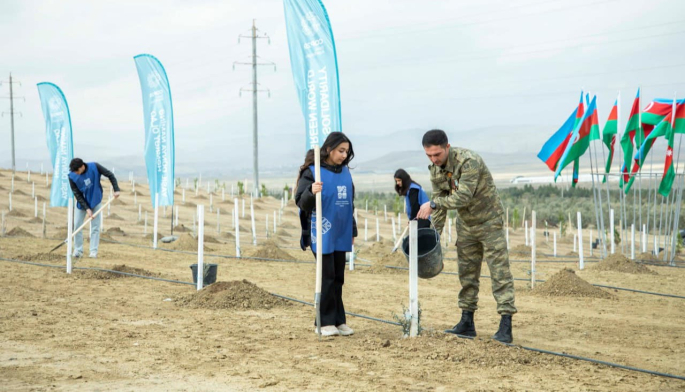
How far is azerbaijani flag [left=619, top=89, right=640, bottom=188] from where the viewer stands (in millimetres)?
15539

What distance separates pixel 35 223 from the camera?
79.2 ft

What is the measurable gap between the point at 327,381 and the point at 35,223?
21574 millimetres

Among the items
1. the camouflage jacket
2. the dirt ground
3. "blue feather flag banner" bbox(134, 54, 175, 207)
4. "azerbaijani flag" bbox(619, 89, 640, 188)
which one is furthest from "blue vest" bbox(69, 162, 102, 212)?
"azerbaijani flag" bbox(619, 89, 640, 188)

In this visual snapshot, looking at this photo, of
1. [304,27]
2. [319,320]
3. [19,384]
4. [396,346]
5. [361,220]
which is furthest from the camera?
[361,220]

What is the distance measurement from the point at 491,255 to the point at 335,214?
4.53 feet

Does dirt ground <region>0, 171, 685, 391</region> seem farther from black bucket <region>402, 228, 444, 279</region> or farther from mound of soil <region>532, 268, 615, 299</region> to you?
black bucket <region>402, 228, 444, 279</region>

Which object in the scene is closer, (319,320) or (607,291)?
(319,320)

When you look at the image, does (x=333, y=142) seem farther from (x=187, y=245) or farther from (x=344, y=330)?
(x=187, y=245)

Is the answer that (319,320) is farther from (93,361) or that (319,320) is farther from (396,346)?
(93,361)

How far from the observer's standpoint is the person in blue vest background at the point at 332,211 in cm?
638

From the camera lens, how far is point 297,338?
21.5 feet

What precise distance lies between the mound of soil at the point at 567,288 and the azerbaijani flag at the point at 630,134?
5.90m

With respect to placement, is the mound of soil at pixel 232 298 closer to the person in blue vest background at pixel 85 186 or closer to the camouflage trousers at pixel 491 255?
the camouflage trousers at pixel 491 255

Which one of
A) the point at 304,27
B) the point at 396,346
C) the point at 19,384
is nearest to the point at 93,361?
the point at 19,384
